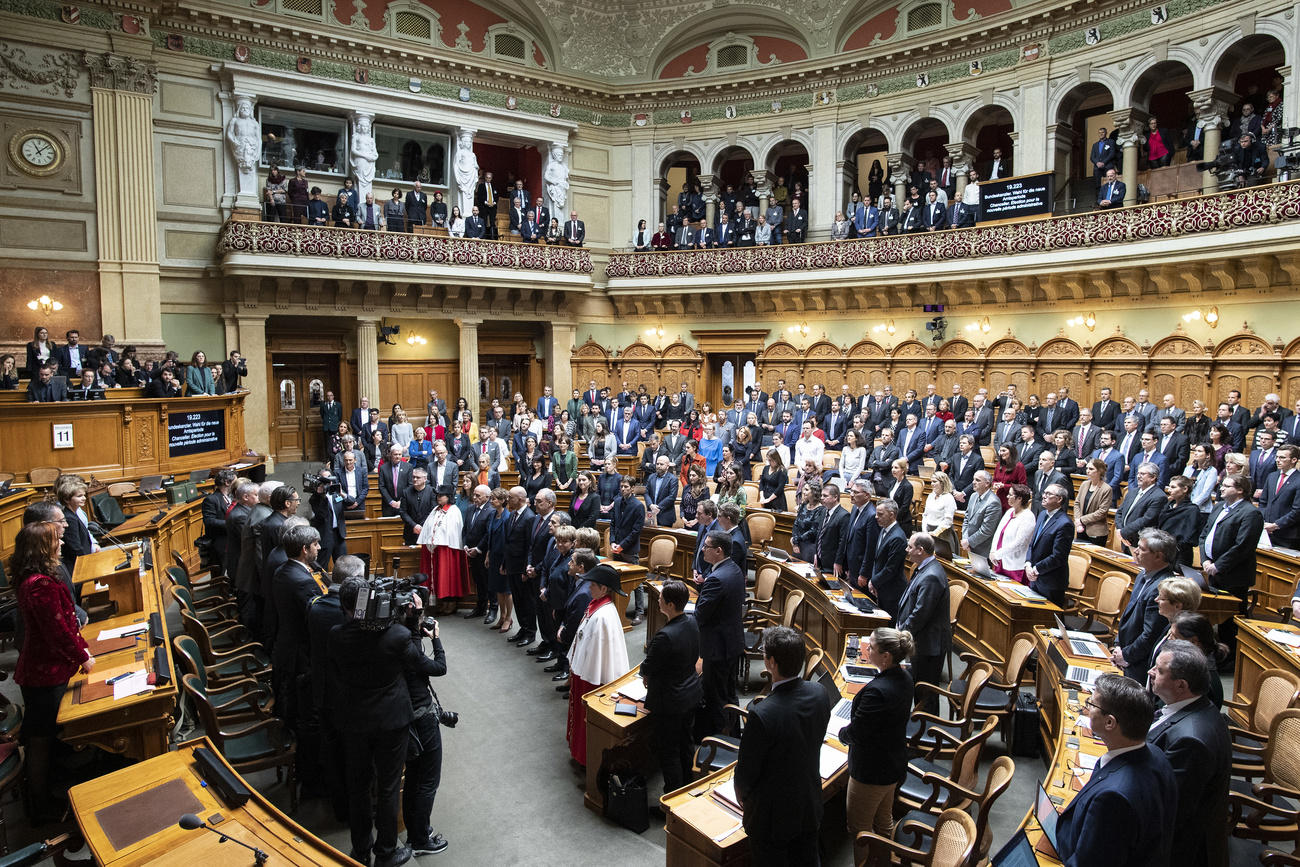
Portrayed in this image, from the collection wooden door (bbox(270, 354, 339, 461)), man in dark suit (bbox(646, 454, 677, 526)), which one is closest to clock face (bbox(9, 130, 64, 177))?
wooden door (bbox(270, 354, 339, 461))

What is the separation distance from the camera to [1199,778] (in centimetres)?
312

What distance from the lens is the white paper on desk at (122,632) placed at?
208 inches

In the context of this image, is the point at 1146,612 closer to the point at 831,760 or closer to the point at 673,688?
the point at 831,760

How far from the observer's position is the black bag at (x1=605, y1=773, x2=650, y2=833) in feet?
16.4

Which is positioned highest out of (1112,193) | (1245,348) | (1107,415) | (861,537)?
(1112,193)

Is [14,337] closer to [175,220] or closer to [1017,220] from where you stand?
[175,220]

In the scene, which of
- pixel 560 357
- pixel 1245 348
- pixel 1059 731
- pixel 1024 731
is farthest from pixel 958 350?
pixel 1059 731

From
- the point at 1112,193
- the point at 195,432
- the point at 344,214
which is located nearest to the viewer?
the point at 195,432

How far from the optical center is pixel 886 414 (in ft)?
49.9

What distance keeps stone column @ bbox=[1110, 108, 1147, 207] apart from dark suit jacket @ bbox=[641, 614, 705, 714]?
52.3 ft

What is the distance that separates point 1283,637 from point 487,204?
1878 cm

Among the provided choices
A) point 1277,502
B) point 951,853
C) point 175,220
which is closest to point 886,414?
point 1277,502

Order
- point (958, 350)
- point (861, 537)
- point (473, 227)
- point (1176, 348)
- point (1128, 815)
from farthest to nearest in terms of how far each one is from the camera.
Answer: point (473, 227) → point (958, 350) → point (1176, 348) → point (861, 537) → point (1128, 815)

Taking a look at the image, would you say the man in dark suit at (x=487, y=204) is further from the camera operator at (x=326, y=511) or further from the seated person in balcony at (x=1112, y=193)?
the seated person in balcony at (x=1112, y=193)
